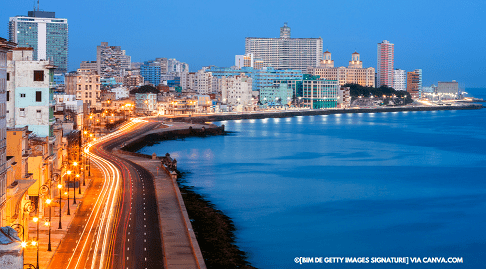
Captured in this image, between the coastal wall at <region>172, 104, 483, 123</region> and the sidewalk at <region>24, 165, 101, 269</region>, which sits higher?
the coastal wall at <region>172, 104, 483, 123</region>

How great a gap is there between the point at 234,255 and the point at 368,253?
18.8 ft

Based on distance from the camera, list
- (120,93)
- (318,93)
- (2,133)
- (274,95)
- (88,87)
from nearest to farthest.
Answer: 1. (2,133)
2. (88,87)
3. (120,93)
4. (274,95)
5. (318,93)

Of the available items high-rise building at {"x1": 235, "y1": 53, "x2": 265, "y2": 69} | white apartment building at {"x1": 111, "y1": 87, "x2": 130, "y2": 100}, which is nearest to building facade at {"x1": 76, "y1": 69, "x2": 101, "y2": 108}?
white apartment building at {"x1": 111, "y1": 87, "x2": 130, "y2": 100}

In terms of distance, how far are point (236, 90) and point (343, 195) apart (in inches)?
3147

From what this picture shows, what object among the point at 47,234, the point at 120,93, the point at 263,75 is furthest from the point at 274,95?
the point at 47,234

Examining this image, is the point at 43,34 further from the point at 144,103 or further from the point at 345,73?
the point at 345,73

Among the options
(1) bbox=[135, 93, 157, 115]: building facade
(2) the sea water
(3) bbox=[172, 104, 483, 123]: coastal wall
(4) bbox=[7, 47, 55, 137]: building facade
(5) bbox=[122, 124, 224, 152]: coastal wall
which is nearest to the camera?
(2) the sea water

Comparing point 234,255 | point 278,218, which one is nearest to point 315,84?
point 278,218

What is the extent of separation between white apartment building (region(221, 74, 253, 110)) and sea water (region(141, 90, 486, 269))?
43513 millimetres

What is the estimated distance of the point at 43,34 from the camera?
536 ft

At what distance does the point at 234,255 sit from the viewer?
2161cm

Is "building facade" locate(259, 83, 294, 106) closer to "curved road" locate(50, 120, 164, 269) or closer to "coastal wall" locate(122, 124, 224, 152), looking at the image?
"coastal wall" locate(122, 124, 224, 152)

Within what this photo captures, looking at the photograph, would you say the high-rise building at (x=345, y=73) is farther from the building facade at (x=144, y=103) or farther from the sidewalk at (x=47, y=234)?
the sidewalk at (x=47, y=234)

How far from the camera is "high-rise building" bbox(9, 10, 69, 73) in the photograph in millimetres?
158375
